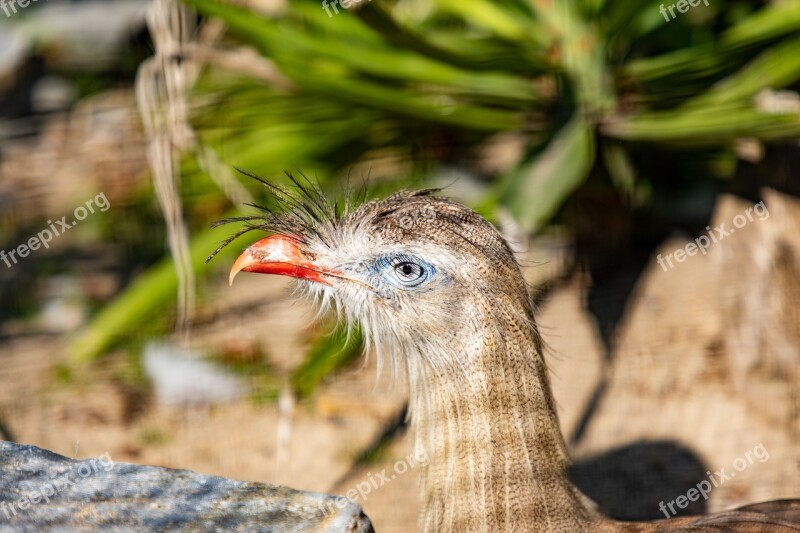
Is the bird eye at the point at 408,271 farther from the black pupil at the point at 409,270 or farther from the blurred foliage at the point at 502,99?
the blurred foliage at the point at 502,99

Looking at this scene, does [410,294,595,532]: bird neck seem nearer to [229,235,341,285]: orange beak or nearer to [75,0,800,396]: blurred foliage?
[229,235,341,285]: orange beak

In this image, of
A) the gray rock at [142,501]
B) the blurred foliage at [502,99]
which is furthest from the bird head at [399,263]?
the blurred foliage at [502,99]

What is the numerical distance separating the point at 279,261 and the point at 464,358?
374 millimetres

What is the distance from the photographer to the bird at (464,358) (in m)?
1.68

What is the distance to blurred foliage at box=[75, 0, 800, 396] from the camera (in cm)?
279

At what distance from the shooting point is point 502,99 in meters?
2.96

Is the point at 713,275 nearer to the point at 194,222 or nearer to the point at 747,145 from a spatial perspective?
the point at 747,145

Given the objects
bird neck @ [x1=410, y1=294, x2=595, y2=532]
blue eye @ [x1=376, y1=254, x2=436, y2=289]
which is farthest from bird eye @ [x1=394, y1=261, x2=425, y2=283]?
bird neck @ [x1=410, y1=294, x2=595, y2=532]

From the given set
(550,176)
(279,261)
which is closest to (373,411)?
(550,176)

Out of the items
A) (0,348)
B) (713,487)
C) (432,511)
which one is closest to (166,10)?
(0,348)

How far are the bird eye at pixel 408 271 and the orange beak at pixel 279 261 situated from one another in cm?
Result: 13

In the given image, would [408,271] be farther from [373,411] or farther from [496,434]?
[373,411]

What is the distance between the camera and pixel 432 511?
5.77ft

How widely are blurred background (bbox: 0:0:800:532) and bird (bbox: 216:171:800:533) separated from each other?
819mm
